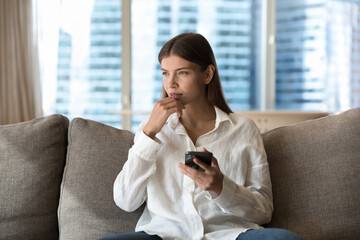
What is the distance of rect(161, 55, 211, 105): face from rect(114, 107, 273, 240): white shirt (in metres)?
0.13

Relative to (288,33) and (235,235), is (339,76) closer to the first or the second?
(288,33)

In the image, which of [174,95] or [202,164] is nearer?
[202,164]

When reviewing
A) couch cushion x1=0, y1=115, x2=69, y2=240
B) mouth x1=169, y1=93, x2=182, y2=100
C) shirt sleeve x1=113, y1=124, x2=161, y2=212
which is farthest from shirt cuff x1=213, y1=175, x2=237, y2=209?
couch cushion x1=0, y1=115, x2=69, y2=240

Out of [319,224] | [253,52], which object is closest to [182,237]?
[319,224]

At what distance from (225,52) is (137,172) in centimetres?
346

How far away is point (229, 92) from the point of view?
16.0ft

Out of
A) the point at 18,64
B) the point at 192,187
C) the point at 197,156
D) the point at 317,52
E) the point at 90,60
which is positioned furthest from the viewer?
the point at 317,52

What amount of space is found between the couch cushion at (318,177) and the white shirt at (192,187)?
0.10 metres

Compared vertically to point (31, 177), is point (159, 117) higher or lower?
higher

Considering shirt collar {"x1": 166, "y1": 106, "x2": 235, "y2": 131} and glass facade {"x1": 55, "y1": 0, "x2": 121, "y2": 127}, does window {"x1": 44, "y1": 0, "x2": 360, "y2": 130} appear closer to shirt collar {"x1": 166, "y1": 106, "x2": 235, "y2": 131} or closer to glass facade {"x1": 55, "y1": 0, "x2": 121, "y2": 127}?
glass facade {"x1": 55, "y1": 0, "x2": 121, "y2": 127}

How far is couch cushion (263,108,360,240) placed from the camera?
1593 millimetres

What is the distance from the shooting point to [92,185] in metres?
1.66

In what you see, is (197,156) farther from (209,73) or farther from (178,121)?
(209,73)

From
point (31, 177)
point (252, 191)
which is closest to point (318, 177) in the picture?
point (252, 191)
